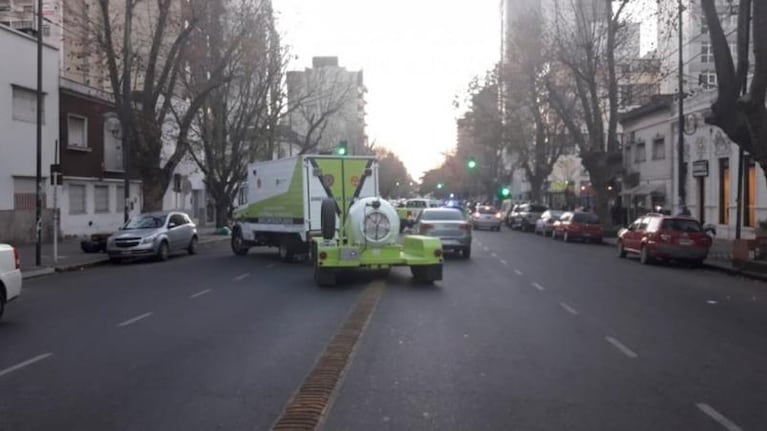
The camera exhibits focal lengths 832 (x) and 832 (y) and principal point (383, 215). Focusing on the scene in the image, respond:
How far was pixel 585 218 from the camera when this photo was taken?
38688mm

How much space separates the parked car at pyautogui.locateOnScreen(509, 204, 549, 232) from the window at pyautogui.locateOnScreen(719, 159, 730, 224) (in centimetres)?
1487

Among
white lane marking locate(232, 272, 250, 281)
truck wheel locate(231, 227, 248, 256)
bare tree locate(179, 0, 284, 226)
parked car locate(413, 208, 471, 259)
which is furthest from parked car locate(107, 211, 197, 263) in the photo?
parked car locate(413, 208, 471, 259)

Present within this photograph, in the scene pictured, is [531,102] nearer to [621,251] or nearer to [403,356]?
[621,251]

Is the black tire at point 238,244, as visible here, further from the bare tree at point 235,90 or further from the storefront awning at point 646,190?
the storefront awning at point 646,190

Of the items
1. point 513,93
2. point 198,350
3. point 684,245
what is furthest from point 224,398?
point 513,93

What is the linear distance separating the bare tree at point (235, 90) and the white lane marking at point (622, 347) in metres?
23.9

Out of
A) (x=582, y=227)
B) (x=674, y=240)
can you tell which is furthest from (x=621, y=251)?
(x=582, y=227)

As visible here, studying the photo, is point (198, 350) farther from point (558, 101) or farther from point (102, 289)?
point (558, 101)

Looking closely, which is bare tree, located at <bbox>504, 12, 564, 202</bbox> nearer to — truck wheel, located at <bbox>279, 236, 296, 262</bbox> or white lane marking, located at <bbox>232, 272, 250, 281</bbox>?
truck wheel, located at <bbox>279, 236, 296, 262</bbox>

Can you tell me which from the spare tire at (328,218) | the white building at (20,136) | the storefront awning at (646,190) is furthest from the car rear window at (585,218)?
the spare tire at (328,218)

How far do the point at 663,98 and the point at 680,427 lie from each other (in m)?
37.6

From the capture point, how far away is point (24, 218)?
3092 centimetres

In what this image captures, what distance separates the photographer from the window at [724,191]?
119 feet

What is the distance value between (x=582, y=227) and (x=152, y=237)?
20616 mm
